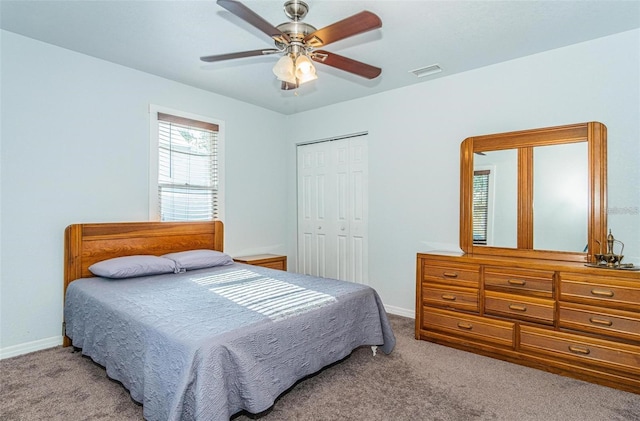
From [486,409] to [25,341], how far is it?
3.61 meters

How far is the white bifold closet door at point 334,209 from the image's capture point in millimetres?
4473

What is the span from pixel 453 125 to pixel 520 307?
1925 mm

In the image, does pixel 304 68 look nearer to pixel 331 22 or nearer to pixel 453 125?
pixel 331 22

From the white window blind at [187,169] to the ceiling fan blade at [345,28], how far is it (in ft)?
7.82

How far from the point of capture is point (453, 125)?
12.0ft

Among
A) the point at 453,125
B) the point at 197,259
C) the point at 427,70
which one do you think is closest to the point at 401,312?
the point at 453,125

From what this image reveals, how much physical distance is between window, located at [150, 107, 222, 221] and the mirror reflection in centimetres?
347

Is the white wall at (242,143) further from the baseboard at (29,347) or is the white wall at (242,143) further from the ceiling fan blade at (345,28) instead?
the ceiling fan blade at (345,28)

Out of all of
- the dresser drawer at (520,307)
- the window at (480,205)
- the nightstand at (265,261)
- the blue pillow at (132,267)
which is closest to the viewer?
the dresser drawer at (520,307)

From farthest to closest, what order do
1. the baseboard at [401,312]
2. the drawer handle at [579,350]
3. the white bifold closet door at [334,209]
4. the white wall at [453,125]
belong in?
1. the white bifold closet door at [334,209]
2. the baseboard at [401,312]
3. the white wall at [453,125]
4. the drawer handle at [579,350]

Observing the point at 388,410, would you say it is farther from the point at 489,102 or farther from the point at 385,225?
the point at 489,102

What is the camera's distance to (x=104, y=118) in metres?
3.35

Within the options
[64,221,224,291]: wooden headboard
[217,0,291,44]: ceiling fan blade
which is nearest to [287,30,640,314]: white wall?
[64,221,224,291]: wooden headboard

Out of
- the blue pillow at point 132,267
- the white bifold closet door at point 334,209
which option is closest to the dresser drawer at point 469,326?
the white bifold closet door at point 334,209
